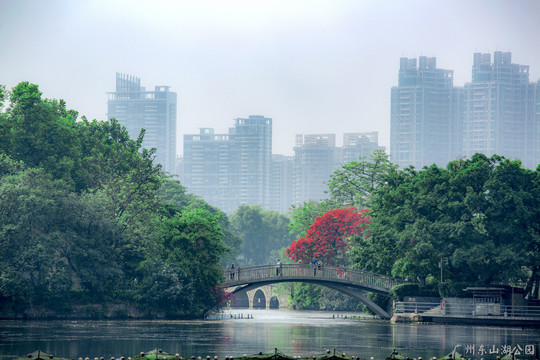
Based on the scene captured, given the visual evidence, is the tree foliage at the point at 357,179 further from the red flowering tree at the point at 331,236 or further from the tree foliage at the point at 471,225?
the tree foliage at the point at 471,225

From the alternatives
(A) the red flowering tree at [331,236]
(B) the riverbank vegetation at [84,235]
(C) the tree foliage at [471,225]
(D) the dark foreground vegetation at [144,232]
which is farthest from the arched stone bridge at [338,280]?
(A) the red flowering tree at [331,236]

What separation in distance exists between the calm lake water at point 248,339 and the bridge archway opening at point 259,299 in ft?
219

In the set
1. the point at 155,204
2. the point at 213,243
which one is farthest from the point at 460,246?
the point at 155,204

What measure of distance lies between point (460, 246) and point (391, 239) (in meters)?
6.25

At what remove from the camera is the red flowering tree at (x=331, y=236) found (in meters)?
86.9

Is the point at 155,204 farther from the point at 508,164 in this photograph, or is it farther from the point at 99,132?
the point at 508,164

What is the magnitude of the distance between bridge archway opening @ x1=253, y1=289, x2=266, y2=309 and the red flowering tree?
1731 inches

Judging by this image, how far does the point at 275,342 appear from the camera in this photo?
47.7 meters

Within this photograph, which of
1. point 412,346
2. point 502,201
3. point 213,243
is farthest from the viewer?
point 213,243

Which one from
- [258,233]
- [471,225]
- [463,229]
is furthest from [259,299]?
[463,229]

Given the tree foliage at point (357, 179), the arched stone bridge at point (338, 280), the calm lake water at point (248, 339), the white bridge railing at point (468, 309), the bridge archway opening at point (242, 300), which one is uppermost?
the tree foliage at point (357, 179)

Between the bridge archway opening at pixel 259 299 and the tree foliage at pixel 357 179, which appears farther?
the bridge archway opening at pixel 259 299

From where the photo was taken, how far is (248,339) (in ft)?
164

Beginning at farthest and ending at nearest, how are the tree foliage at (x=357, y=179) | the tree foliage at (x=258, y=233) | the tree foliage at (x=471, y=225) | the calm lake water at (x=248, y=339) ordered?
1. the tree foliage at (x=258, y=233)
2. the tree foliage at (x=357, y=179)
3. the tree foliage at (x=471, y=225)
4. the calm lake water at (x=248, y=339)
